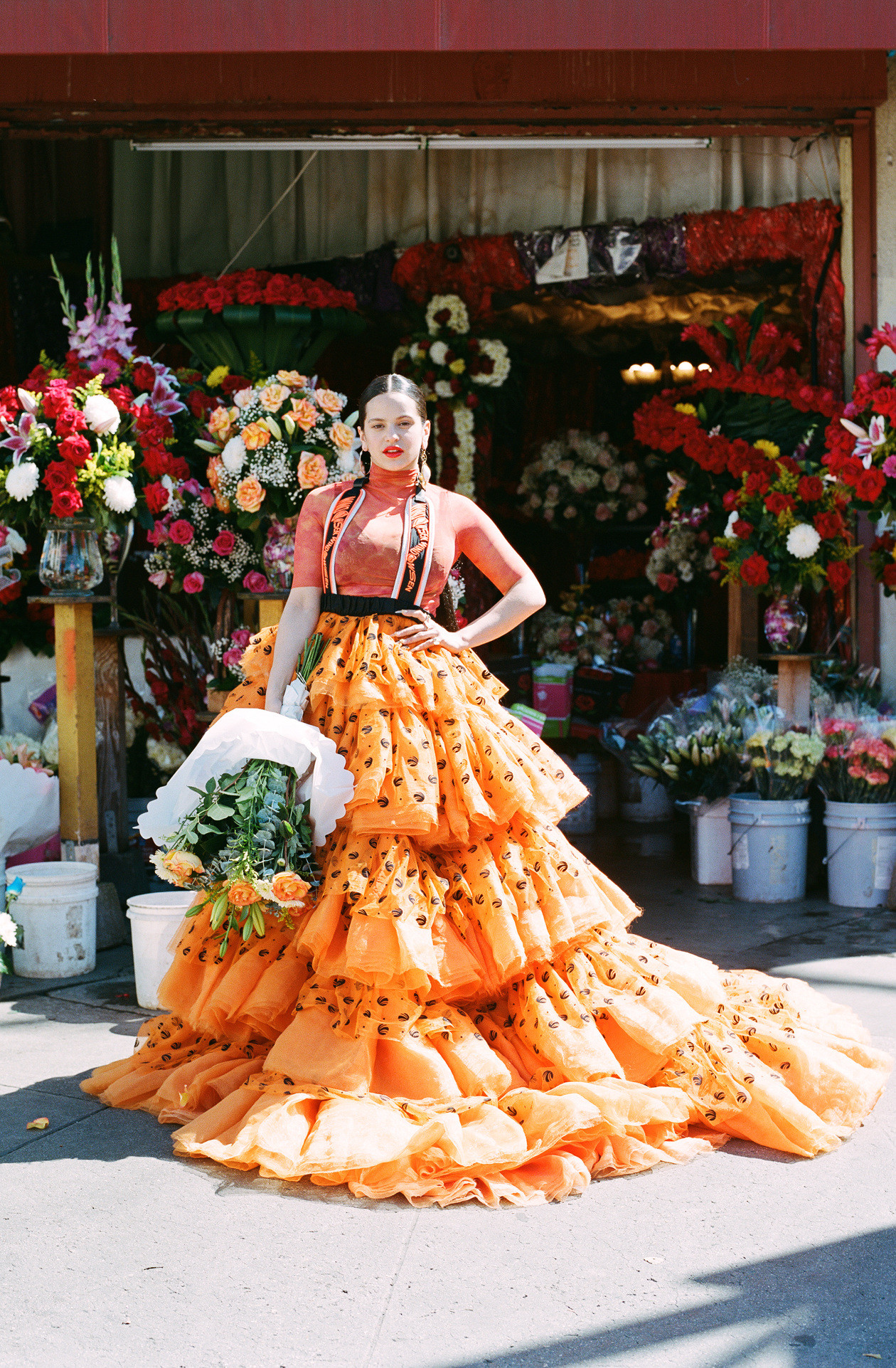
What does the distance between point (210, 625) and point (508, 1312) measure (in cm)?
433

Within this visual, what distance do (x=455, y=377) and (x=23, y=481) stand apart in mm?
3133

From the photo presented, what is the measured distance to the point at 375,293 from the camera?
7344mm

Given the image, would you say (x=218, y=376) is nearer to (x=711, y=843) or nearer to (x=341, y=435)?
Answer: (x=341, y=435)

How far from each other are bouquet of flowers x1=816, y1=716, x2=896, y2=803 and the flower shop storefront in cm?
54

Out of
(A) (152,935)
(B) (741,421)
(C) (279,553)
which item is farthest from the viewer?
(B) (741,421)

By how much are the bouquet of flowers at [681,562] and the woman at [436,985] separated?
419 cm

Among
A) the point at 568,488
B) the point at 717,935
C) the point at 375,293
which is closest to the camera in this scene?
the point at 717,935

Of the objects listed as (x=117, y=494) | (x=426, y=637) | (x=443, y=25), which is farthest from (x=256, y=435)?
(x=426, y=637)

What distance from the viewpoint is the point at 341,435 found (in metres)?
5.28

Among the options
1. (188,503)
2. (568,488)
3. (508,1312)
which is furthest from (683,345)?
(508,1312)

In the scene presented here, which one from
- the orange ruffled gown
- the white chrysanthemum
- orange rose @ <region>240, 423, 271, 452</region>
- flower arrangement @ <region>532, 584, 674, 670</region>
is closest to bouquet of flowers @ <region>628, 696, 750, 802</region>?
flower arrangement @ <region>532, 584, 674, 670</region>

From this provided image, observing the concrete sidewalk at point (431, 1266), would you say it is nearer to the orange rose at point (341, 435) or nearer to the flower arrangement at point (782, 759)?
the flower arrangement at point (782, 759)

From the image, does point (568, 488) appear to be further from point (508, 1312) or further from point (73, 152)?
point (508, 1312)

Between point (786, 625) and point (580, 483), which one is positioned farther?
point (580, 483)
